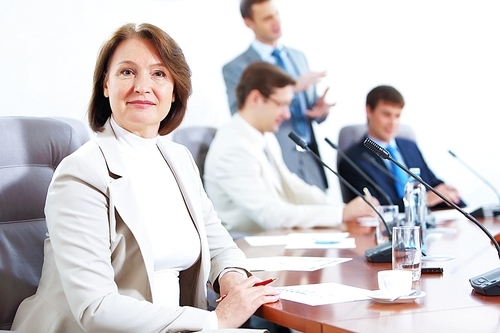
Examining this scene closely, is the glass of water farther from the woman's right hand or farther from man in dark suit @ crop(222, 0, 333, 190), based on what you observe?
man in dark suit @ crop(222, 0, 333, 190)

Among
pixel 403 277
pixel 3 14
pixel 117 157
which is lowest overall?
pixel 403 277

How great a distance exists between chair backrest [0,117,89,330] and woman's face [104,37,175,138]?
0.28 meters

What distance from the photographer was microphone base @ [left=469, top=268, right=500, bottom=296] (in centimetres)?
151

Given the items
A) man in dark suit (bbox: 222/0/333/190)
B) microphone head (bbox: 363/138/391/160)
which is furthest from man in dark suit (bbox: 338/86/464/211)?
microphone head (bbox: 363/138/391/160)

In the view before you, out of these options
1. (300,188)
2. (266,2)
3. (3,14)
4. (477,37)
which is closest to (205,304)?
(3,14)

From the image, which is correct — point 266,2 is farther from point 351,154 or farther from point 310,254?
point 310,254

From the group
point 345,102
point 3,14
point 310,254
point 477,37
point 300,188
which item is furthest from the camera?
point 477,37

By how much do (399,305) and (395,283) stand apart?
0.06 meters

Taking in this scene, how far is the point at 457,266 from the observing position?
194cm

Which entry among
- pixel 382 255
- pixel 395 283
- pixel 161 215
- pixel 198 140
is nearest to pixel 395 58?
pixel 198 140

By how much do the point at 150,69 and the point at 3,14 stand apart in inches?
46.0

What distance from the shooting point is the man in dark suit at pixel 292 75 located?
402 centimetres

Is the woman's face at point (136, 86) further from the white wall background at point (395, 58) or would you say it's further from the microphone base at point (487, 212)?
the microphone base at point (487, 212)

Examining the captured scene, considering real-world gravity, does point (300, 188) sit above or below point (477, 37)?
below
